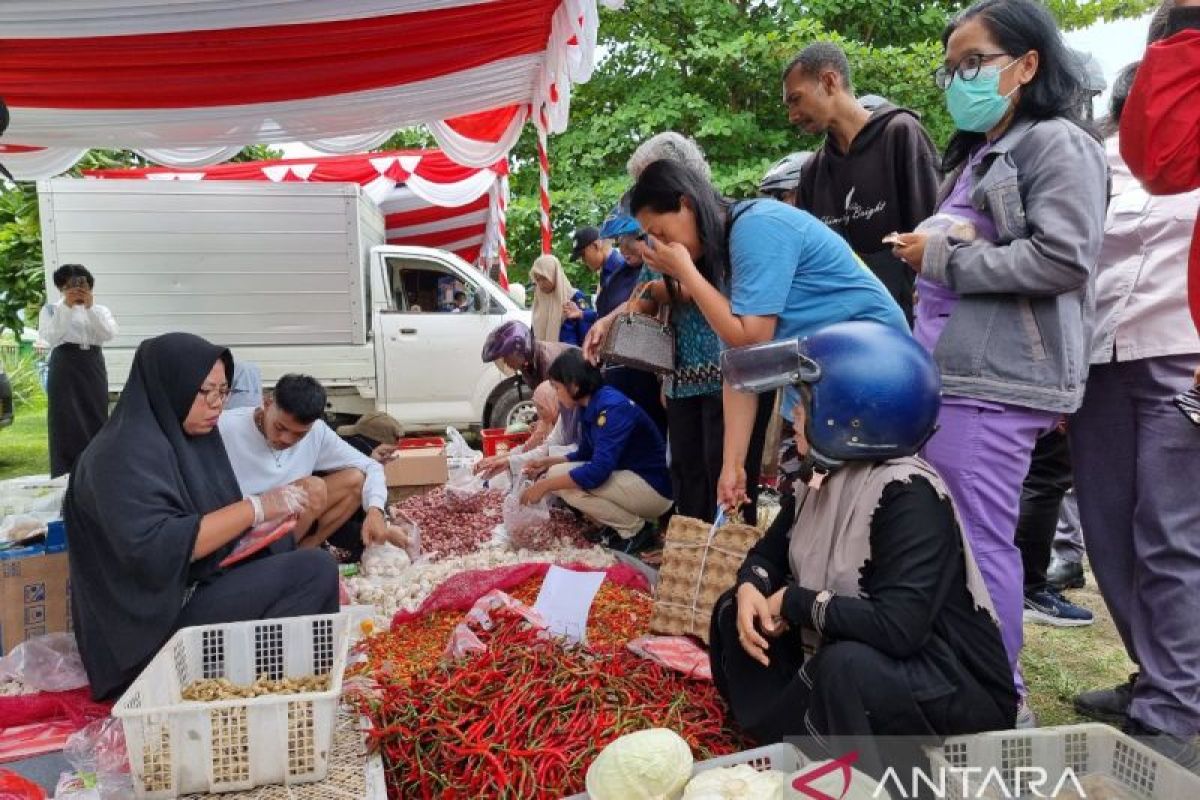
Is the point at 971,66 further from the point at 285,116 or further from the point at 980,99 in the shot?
the point at 285,116

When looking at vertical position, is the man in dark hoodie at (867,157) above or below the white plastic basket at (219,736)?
above

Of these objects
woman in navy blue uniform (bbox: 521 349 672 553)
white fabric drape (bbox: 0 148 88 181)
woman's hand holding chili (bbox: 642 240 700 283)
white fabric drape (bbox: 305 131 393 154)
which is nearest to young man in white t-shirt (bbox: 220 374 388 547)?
woman in navy blue uniform (bbox: 521 349 672 553)

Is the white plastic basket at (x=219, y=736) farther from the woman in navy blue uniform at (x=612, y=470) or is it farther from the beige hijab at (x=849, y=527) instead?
the woman in navy blue uniform at (x=612, y=470)

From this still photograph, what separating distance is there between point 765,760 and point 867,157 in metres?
2.55

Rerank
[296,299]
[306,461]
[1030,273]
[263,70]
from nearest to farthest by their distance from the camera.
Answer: [1030,273] → [306,461] → [263,70] → [296,299]

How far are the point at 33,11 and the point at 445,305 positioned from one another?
5.44 m

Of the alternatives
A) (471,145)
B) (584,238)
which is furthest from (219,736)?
(471,145)

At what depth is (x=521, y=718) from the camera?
2.30 metres

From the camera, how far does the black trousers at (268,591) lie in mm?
2682

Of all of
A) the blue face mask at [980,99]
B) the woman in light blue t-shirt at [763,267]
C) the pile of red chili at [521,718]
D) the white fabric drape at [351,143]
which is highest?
the white fabric drape at [351,143]

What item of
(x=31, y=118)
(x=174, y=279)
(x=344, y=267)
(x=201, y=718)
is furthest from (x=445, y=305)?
(x=201, y=718)

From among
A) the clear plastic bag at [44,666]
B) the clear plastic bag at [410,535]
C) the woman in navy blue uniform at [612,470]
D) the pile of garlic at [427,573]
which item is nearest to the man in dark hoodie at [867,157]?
the woman in navy blue uniform at [612,470]

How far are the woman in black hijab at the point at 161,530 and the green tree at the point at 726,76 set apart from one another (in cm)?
843

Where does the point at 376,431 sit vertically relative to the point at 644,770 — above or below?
above
